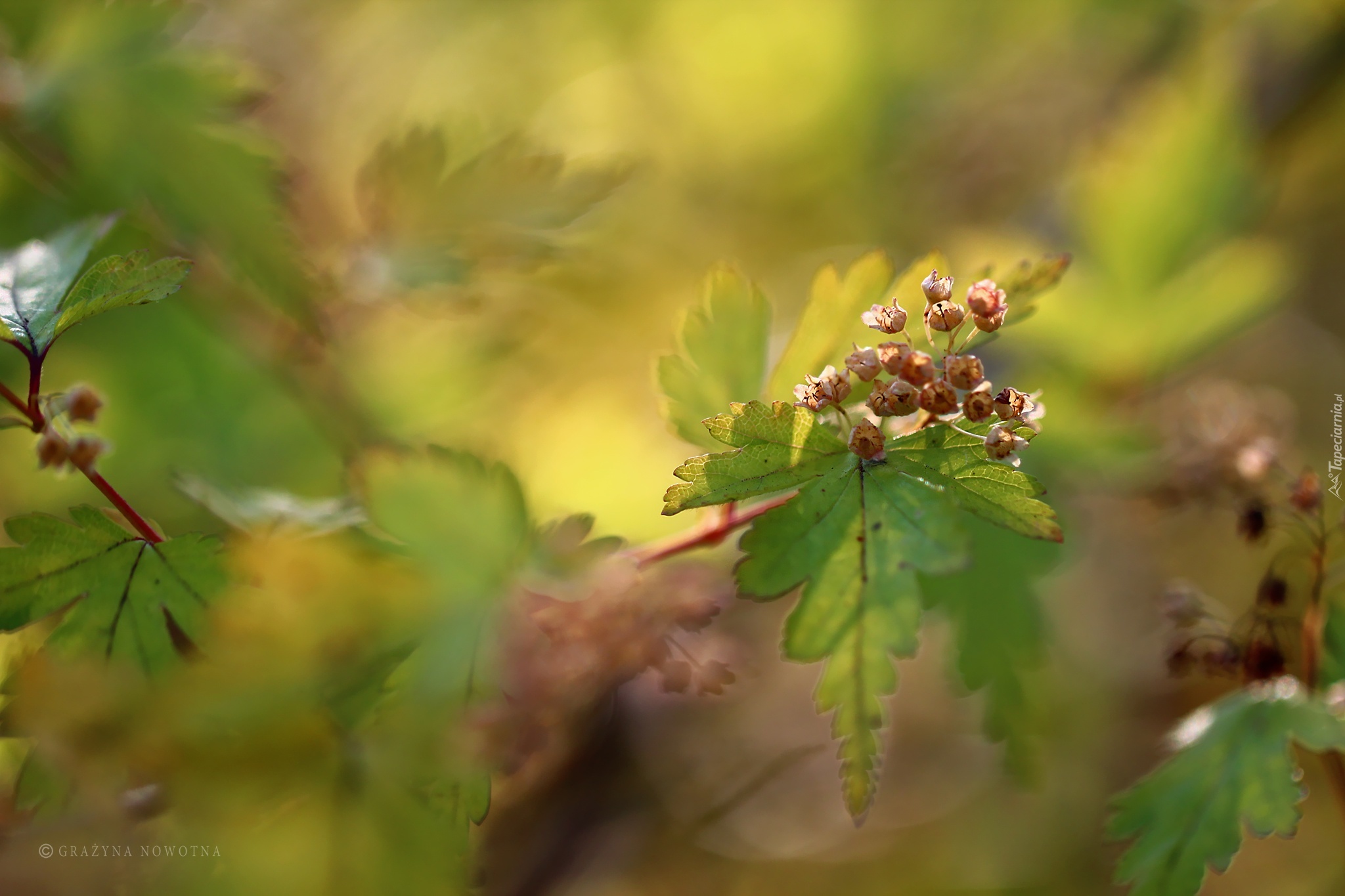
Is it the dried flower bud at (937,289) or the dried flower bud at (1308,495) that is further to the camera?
the dried flower bud at (1308,495)

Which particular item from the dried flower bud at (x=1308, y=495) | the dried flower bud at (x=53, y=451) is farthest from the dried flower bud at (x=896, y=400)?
the dried flower bud at (x=53, y=451)

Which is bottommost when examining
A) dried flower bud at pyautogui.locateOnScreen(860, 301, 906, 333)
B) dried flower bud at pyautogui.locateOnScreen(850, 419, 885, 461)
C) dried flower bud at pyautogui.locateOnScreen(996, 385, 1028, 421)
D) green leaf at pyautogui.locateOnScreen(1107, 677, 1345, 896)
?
green leaf at pyautogui.locateOnScreen(1107, 677, 1345, 896)

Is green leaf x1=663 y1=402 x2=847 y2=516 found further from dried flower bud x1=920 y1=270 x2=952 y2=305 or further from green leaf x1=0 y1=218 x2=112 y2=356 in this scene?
green leaf x1=0 y1=218 x2=112 y2=356

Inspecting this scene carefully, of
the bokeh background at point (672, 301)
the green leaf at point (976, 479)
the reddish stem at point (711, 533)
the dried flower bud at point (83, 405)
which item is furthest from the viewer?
the bokeh background at point (672, 301)

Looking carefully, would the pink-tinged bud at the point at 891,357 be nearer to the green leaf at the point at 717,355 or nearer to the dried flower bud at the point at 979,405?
the dried flower bud at the point at 979,405

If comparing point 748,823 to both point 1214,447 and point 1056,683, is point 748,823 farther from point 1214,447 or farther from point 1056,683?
point 1214,447

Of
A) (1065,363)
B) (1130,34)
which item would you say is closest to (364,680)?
(1065,363)

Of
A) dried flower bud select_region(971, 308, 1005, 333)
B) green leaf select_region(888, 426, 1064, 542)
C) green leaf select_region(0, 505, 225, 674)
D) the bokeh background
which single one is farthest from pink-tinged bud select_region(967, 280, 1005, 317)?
green leaf select_region(0, 505, 225, 674)
